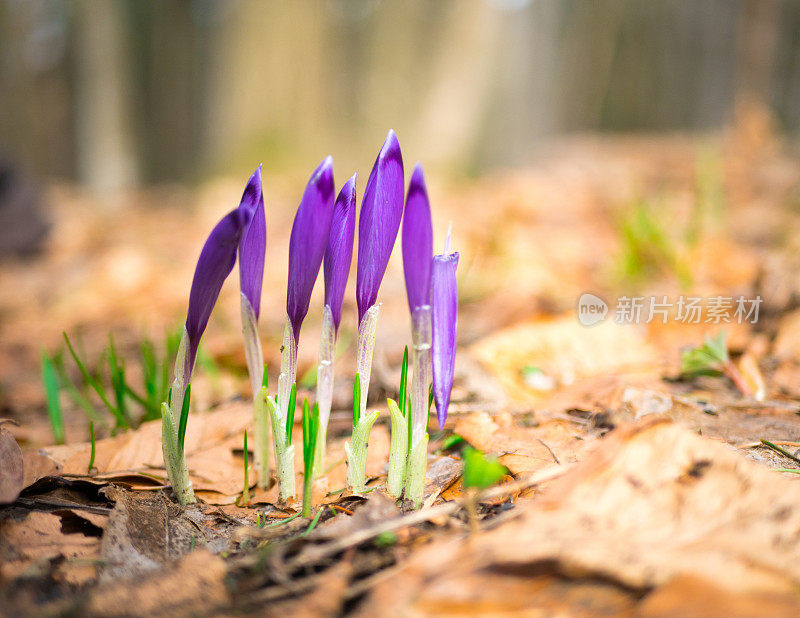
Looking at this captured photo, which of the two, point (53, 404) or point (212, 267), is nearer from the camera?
point (212, 267)

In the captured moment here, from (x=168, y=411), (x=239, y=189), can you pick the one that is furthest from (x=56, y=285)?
(x=168, y=411)

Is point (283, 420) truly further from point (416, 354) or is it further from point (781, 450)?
point (781, 450)

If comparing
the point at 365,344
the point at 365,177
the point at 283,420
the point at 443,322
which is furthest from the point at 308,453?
the point at 365,177

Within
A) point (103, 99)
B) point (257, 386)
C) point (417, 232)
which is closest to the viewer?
point (417, 232)

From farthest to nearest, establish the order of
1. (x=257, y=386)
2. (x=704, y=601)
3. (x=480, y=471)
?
(x=257, y=386), (x=480, y=471), (x=704, y=601)

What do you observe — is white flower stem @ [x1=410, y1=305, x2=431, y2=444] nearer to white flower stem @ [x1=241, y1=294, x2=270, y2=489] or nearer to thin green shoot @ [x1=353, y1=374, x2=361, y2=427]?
thin green shoot @ [x1=353, y1=374, x2=361, y2=427]

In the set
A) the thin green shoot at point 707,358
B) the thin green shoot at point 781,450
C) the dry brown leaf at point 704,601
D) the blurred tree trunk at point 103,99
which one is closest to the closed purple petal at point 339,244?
the dry brown leaf at point 704,601

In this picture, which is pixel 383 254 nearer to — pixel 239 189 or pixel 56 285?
pixel 56 285
